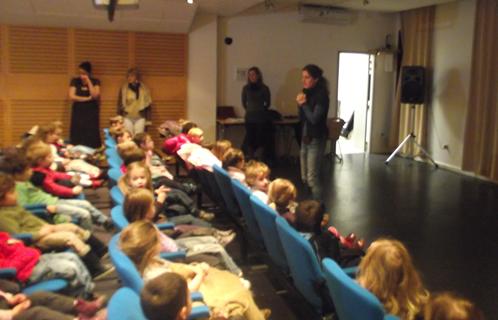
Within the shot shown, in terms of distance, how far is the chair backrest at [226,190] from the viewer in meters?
3.97

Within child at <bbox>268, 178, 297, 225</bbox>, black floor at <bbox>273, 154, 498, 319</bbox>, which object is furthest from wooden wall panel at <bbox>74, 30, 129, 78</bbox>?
child at <bbox>268, 178, 297, 225</bbox>

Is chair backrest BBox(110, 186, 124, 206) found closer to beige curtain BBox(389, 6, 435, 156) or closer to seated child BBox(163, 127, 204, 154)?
seated child BBox(163, 127, 204, 154)

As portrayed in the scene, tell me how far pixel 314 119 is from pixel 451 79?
4.51 meters

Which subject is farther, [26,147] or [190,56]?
[190,56]

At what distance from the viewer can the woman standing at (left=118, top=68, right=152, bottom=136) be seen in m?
7.70

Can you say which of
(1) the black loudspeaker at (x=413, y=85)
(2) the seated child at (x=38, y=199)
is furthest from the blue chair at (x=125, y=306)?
(1) the black loudspeaker at (x=413, y=85)

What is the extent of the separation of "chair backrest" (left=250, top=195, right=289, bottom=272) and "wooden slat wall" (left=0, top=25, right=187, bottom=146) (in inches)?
212

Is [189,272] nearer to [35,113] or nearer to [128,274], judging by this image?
[128,274]

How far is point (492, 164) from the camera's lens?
7258mm

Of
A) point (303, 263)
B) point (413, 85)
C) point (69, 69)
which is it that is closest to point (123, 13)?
point (69, 69)

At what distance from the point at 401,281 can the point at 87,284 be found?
1.76 m

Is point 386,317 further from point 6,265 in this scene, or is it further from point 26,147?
point 26,147

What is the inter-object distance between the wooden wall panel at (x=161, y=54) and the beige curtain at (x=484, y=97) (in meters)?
4.51

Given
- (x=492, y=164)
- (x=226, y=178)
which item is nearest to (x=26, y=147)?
(x=226, y=178)
